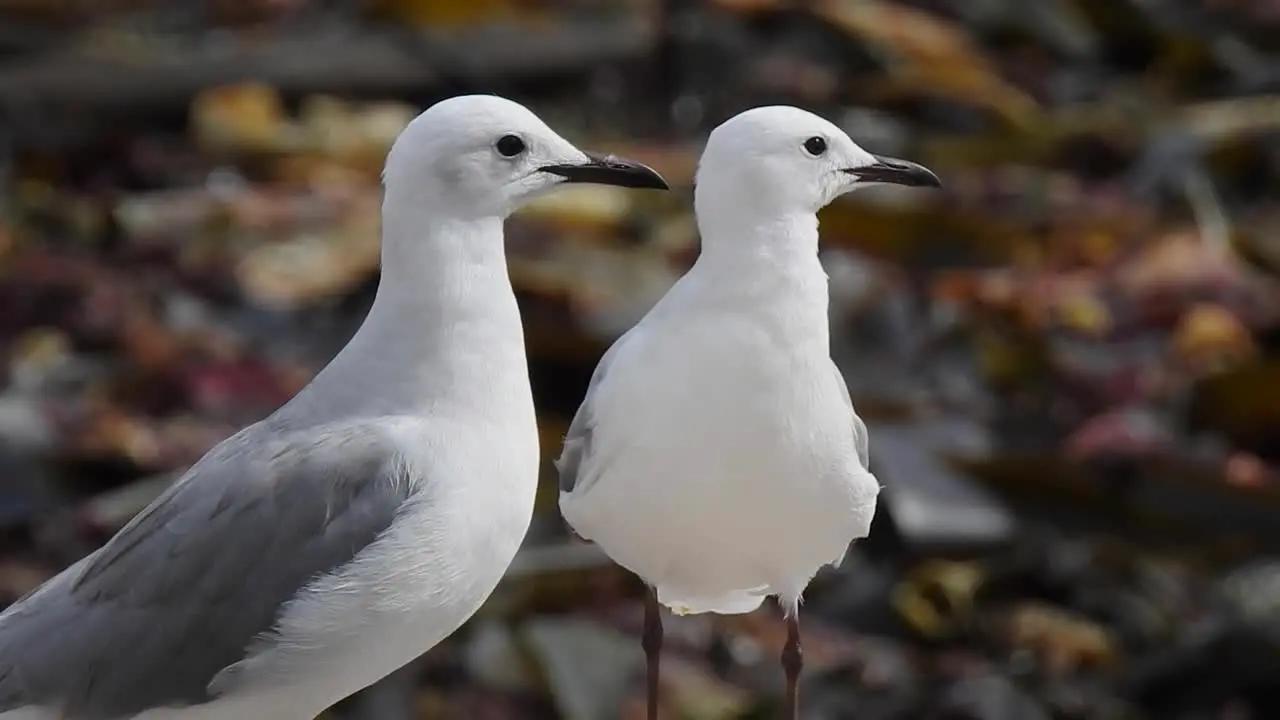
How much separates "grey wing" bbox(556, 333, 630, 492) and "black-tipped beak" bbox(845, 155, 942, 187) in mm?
283

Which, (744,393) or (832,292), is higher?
(744,393)

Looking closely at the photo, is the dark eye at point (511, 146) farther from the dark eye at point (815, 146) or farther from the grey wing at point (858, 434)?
the grey wing at point (858, 434)

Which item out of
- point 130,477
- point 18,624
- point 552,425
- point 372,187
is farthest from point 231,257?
point 18,624

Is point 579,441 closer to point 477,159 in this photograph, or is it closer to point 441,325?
point 441,325

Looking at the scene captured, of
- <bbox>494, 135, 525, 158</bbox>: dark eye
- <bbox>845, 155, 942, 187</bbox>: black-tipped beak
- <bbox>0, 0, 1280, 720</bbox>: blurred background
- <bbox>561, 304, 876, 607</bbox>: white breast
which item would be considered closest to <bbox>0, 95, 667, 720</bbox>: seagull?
<bbox>494, 135, 525, 158</bbox>: dark eye

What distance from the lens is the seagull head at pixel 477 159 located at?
6.50 ft

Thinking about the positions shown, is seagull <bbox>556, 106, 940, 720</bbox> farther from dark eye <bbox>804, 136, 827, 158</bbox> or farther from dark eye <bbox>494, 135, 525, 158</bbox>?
dark eye <bbox>494, 135, 525, 158</bbox>

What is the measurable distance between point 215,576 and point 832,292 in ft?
9.33

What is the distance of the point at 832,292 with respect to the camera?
4770 millimetres

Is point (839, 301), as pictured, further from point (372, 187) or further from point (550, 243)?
point (372, 187)

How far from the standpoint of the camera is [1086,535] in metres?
4.21

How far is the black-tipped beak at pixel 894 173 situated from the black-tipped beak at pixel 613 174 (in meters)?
0.19

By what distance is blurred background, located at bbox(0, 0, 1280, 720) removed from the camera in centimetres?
391

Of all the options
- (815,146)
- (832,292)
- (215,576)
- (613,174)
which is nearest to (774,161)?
(815,146)
